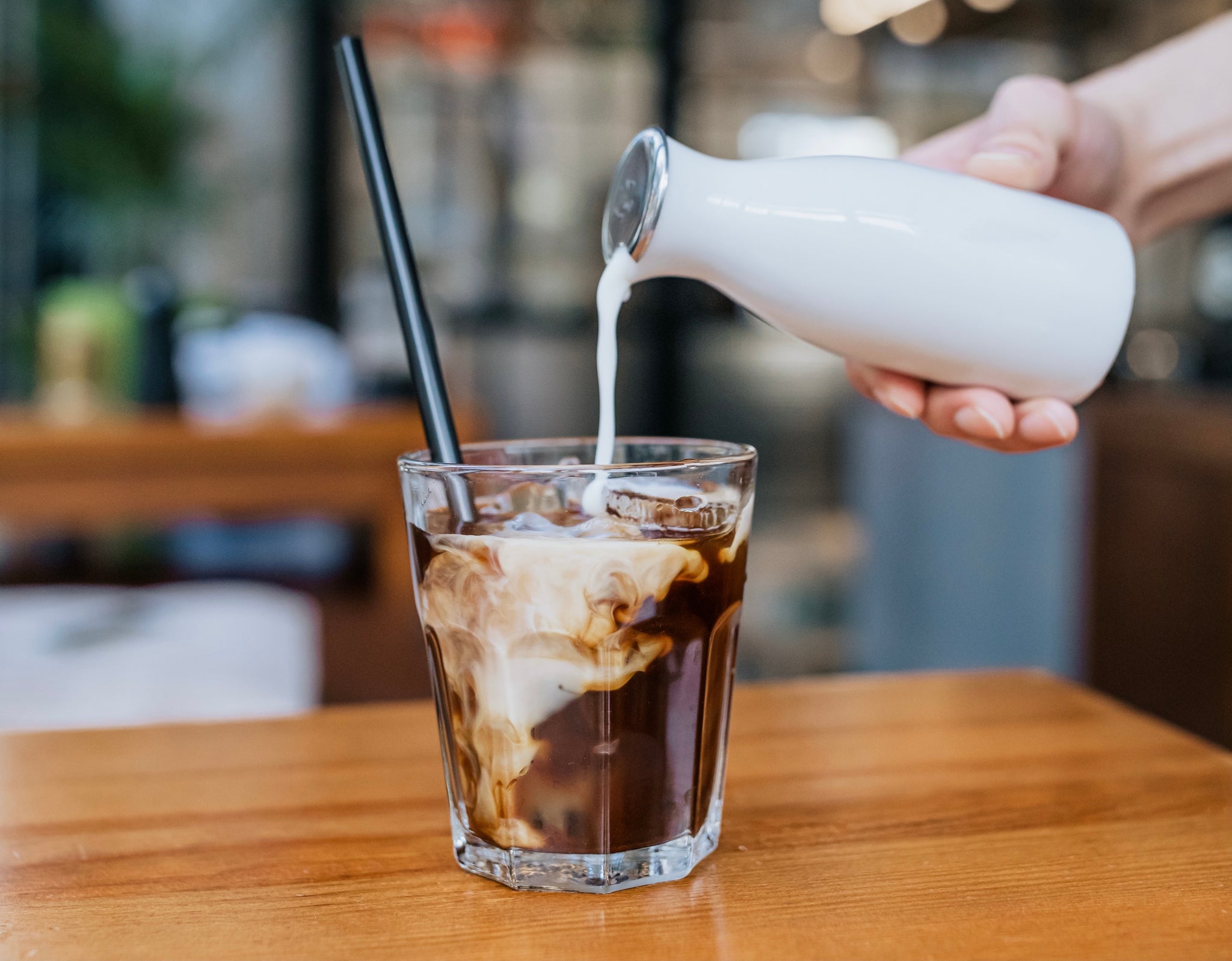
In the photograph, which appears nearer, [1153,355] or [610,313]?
[610,313]

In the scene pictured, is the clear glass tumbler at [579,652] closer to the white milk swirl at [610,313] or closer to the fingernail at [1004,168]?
the white milk swirl at [610,313]

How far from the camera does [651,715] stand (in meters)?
0.51

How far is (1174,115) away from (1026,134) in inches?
10.8

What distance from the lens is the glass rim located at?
0.46m

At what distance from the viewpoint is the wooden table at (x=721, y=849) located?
44 centimetres

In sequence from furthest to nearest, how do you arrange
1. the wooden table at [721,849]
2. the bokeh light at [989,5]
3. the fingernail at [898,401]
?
the bokeh light at [989,5] → the fingernail at [898,401] → the wooden table at [721,849]

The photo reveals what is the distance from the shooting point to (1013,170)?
654 mm

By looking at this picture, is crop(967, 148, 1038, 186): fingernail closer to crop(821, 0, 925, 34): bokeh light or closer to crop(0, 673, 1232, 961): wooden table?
crop(0, 673, 1232, 961): wooden table

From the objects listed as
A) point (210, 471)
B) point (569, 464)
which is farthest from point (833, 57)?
point (569, 464)

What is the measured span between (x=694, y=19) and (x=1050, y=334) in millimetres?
4087

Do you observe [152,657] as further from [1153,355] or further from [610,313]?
[1153,355]

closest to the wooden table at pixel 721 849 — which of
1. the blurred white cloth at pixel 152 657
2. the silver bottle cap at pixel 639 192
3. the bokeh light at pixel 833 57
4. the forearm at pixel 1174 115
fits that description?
the silver bottle cap at pixel 639 192

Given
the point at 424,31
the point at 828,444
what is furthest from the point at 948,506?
the point at 424,31

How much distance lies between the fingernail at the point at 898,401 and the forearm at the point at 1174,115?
342 mm
